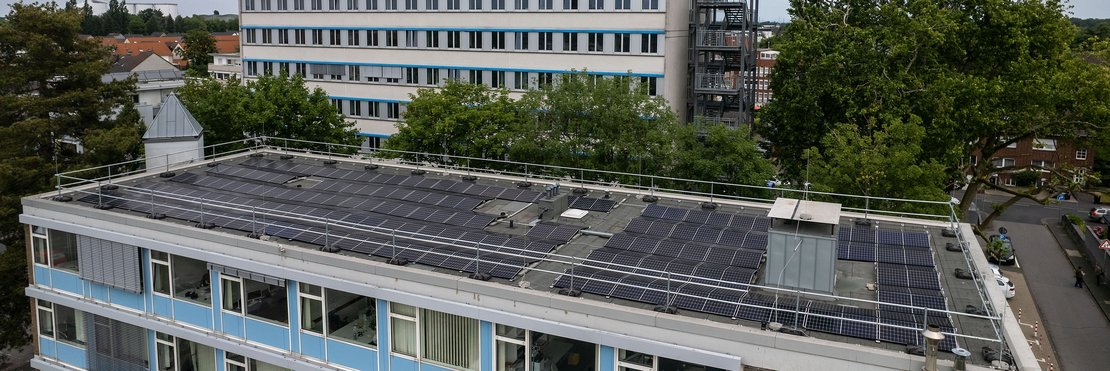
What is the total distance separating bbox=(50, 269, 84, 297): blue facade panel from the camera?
2371 centimetres

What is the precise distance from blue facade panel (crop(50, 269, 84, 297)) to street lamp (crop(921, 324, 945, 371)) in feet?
70.9

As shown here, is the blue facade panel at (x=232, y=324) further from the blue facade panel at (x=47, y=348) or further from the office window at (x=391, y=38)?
the office window at (x=391, y=38)

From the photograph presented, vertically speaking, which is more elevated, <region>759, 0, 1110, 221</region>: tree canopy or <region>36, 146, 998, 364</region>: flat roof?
<region>759, 0, 1110, 221</region>: tree canopy

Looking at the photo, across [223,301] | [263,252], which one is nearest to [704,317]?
[263,252]

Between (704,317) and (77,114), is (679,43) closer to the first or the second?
(77,114)

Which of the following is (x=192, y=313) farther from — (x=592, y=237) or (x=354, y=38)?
(x=354, y=38)

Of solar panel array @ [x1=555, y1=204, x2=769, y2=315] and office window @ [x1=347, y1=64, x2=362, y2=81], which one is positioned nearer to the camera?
solar panel array @ [x1=555, y1=204, x2=769, y2=315]

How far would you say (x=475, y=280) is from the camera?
17.8 m

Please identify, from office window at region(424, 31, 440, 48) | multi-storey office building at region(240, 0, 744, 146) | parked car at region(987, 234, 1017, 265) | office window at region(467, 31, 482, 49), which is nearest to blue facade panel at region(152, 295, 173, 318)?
multi-storey office building at region(240, 0, 744, 146)

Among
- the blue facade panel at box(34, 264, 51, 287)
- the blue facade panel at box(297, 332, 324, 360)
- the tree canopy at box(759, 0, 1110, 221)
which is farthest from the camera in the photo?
the tree canopy at box(759, 0, 1110, 221)

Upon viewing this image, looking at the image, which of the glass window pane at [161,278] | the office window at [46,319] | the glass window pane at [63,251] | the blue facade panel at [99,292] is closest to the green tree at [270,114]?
the office window at [46,319]

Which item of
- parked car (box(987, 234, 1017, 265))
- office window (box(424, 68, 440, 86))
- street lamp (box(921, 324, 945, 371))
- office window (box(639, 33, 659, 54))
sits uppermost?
office window (box(639, 33, 659, 54))

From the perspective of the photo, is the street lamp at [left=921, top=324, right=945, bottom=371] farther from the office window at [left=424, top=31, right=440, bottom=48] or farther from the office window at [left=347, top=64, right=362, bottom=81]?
the office window at [left=347, top=64, right=362, bottom=81]

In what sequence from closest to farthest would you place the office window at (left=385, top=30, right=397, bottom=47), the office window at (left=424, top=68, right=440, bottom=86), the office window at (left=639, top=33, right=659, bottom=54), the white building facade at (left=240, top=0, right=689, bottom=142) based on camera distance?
1. the office window at (left=639, top=33, right=659, bottom=54)
2. the white building facade at (left=240, top=0, right=689, bottom=142)
3. the office window at (left=424, top=68, right=440, bottom=86)
4. the office window at (left=385, top=30, right=397, bottom=47)
